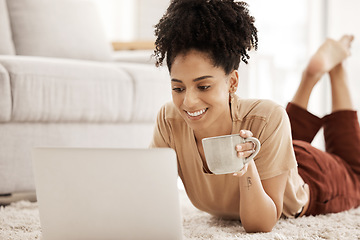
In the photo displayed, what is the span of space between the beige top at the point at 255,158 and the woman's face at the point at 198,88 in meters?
0.11

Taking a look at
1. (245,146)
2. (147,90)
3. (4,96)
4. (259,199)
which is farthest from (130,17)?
(245,146)

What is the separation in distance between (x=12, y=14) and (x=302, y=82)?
1537mm

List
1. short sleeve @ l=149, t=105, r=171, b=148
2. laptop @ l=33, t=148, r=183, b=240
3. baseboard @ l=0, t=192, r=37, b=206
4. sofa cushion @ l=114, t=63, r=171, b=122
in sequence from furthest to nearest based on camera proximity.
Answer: sofa cushion @ l=114, t=63, r=171, b=122 → baseboard @ l=0, t=192, r=37, b=206 → short sleeve @ l=149, t=105, r=171, b=148 → laptop @ l=33, t=148, r=183, b=240

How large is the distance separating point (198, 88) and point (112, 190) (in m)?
0.39

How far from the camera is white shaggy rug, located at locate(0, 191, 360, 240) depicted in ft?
3.98

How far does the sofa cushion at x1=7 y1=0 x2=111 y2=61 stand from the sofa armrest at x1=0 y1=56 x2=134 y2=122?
1.56 ft

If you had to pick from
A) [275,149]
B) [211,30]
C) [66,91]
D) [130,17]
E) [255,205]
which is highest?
[130,17]

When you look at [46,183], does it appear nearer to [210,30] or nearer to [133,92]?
[210,30]

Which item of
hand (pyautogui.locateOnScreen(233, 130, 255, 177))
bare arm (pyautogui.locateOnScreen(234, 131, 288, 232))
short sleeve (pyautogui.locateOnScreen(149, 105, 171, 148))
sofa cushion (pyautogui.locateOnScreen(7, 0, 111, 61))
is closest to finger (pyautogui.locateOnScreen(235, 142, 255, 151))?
hand (pyautogui.locateOnScreen(233, 130, 255, 177))

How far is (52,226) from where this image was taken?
3.37 feet

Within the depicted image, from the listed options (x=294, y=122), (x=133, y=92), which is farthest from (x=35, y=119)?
(x=294, y=122)

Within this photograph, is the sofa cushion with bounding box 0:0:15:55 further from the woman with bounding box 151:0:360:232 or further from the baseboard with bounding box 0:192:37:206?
the woman with bounding box 151:0:360:232

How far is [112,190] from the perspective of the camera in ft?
3.09

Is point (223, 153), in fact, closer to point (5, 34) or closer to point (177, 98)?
point (177, 98)
